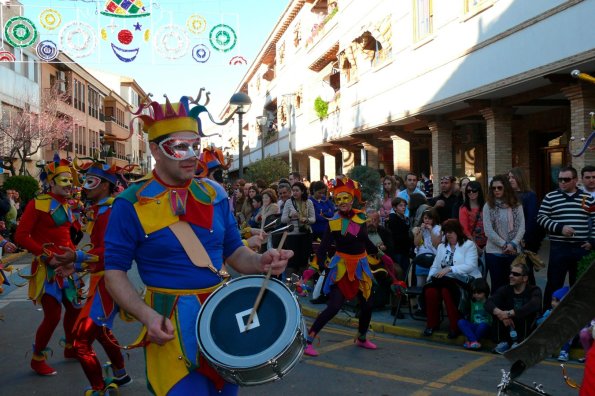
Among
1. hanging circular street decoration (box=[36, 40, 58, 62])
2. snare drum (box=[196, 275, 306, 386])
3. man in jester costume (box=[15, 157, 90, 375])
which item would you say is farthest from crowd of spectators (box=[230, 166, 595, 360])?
hanging circular street decoration (box=[36, 40, 58, 62])

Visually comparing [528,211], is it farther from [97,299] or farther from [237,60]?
[237,60]

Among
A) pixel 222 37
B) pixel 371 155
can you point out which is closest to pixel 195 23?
pixel 222 37

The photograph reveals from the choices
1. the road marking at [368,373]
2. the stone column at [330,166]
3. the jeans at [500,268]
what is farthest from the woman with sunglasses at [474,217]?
the stone column at [330,166]

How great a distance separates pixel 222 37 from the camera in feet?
62.0

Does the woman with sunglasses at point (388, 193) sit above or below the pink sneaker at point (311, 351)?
above

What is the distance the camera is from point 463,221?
29.6 ft

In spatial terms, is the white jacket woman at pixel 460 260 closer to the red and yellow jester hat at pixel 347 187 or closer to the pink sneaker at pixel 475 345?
the pink sneaker at pixel 475 345

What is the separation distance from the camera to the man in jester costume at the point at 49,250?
20.3ft

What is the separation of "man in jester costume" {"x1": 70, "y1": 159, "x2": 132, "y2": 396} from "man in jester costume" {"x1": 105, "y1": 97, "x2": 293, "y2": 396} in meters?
1.60

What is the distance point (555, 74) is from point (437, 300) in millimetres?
7337

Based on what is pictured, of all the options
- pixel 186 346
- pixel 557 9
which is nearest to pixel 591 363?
pixel 186 346

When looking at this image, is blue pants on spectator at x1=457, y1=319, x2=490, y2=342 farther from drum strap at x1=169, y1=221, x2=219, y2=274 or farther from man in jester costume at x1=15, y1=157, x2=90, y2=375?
drum strap at x1=169, y1=221, x2=219, y2=274

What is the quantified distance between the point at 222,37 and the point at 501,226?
1288 cm

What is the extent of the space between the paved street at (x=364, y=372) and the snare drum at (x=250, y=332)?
293 centimetres
